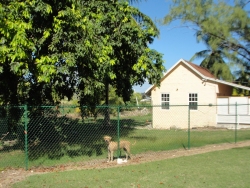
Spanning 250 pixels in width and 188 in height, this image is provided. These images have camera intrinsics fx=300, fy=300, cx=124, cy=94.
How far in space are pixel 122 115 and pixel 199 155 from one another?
2379 centimetres

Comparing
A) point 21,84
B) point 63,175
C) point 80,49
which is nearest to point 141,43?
point 80,49

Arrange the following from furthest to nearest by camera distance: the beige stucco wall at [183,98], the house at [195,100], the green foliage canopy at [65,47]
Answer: the beige stucco wall at [183,98], the house at [195,100], the green foliage canopy at [65,47]

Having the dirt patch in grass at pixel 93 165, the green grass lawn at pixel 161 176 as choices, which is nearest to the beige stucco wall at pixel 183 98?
the dirt patch in grass at pixel 93 165

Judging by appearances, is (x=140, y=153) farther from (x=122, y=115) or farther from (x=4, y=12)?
(x=122, y=115)

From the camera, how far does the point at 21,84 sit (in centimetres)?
889

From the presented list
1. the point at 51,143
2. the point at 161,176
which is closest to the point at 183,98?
the point at 51,143

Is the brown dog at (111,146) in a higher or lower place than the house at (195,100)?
lower

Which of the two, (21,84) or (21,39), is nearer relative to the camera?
(21,39)

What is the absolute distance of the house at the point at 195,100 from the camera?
65.1ft

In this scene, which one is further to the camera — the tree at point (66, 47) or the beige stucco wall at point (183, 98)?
the beige stucco wall at point (183, 98)

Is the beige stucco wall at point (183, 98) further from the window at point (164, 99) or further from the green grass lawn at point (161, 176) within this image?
the green grass lawn at point (161, 176)

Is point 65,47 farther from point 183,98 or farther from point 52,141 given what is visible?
point 183,98

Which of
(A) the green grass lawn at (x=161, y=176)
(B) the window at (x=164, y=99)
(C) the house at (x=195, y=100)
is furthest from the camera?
(B) the window at (x=164, y=99)

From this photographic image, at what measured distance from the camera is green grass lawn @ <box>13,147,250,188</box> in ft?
21.2
